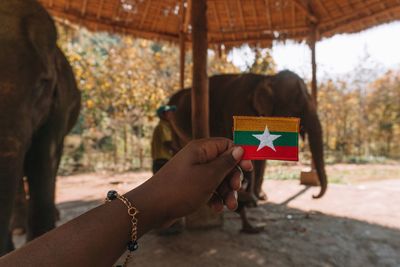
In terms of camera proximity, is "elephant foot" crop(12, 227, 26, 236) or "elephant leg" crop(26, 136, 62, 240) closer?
"elephant leg" crop(26, 136, 62, 240)

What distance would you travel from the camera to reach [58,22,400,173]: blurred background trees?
14.0 m

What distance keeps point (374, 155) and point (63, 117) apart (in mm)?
19835

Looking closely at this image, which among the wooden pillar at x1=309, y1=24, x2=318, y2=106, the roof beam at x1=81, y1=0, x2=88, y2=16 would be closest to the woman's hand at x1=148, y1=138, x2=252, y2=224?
the wooden pillar at x1=309, y1=24, x2=318, y2=106

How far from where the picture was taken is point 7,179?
94.7 inches

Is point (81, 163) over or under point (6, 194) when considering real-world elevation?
under

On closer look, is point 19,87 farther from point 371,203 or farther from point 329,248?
point 371,203

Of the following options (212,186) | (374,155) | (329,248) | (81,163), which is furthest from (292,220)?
(374,155)

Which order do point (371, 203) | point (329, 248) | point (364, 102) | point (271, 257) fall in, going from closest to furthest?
point (271, 257) < point (329, 248) < point (371, 203) < point (364, 102)

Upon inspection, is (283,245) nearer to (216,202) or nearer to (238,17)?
(216,202)

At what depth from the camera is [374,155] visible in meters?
20.4

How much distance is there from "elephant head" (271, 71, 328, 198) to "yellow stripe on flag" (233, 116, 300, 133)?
14.0ft

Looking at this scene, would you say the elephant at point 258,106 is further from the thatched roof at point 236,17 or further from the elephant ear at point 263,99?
the thatched roof at point 236,17

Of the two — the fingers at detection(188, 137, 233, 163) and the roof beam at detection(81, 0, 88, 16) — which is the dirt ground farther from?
the roof beam at detection(81, 0, 88, 16)

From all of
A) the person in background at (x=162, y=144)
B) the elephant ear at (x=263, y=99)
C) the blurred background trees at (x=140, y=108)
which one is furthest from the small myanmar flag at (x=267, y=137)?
the blurred background trees at (x=140, y=108)
